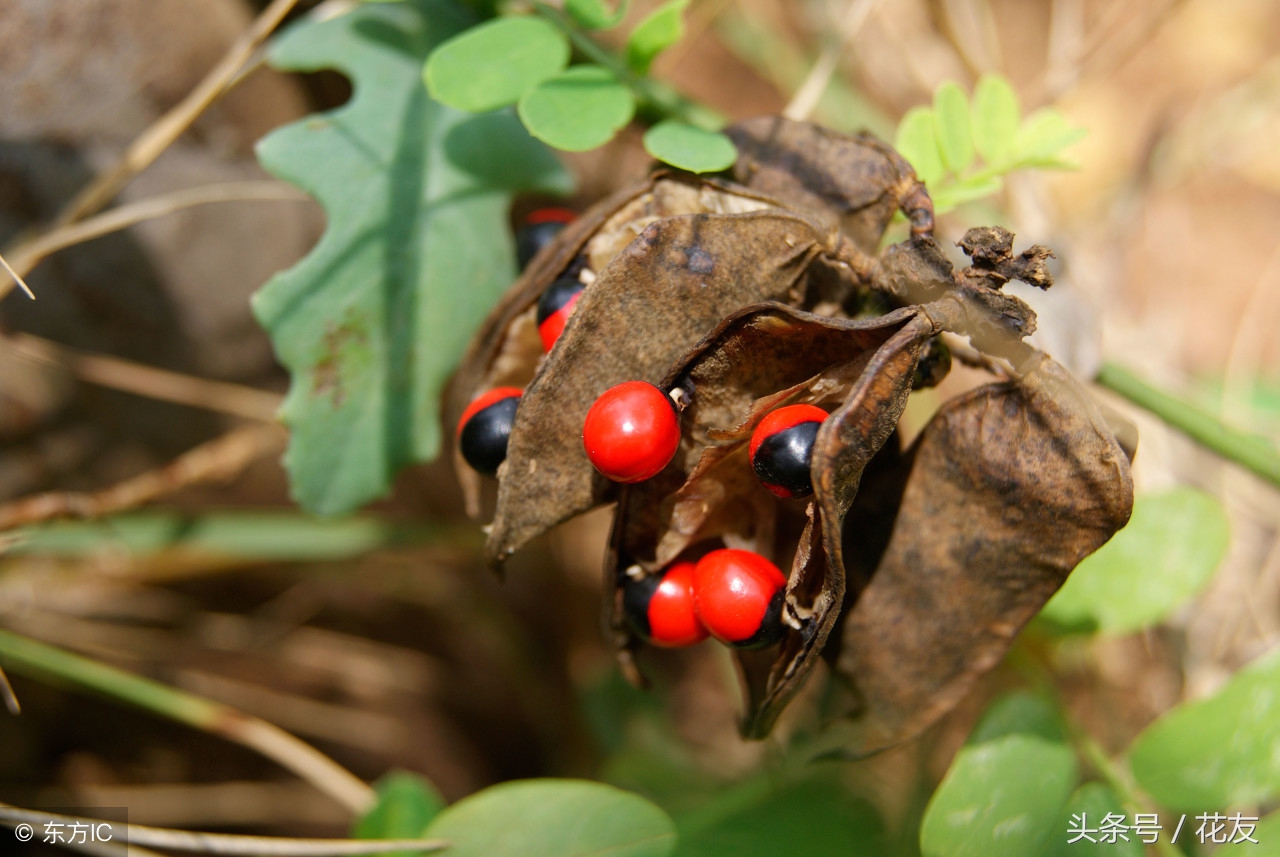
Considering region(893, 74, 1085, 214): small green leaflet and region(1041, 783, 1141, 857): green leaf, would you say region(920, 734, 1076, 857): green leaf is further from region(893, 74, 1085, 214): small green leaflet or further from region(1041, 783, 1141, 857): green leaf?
region(893, 74, 1085, 214): small green leaflet

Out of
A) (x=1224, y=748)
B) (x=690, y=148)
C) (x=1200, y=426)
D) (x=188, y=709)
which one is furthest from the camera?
(x=188, y=709)

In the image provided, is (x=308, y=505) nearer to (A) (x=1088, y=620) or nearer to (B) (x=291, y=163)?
(B) (x=291, y=163)

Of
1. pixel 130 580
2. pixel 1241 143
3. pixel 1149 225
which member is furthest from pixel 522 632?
pixel 1241 143

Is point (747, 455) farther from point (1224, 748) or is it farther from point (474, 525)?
point (474, 525)

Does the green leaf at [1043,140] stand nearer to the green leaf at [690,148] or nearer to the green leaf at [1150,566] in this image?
A: the green leaf at [690,148]

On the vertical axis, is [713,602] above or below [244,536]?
below

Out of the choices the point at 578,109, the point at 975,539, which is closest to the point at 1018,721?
the point at 975,539
